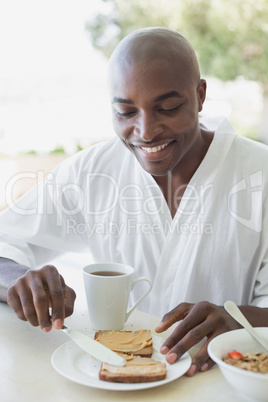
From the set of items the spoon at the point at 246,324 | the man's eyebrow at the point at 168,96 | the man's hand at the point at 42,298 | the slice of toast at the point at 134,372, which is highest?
the man's eyebrow at the point at 168,96

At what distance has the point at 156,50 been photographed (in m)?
1.34

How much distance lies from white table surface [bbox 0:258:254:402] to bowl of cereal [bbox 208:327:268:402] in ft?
0.22

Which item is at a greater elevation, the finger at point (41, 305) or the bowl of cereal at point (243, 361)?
the finger at point (41, 305)

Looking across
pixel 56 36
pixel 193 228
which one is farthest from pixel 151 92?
pixel 56 36

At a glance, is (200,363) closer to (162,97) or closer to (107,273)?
(107,273)

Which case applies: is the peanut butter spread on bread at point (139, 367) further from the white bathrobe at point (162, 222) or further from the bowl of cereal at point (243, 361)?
the white bathrobe at point (162, 222)

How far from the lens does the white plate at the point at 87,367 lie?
902mm

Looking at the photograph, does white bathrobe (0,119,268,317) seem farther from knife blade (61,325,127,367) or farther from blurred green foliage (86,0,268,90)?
blurred green foliage (86,0,268,90)

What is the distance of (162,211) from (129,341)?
0.59 metres

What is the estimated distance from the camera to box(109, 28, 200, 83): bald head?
52.6 inches

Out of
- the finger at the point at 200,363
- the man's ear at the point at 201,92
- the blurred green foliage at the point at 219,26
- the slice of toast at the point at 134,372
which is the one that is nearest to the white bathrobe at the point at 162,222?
the man's ear at the point at 201,92

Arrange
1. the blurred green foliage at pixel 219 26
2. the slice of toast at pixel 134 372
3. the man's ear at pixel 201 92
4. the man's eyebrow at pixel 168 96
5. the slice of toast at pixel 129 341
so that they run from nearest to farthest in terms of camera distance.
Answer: the slice of toast at pixel 134 372 → the slice of toast at pixel 129 341 → the man's eyebrow at pixel 168 96 → the man's ear at pixel 201 92 → the blurred green foliage at pixel 219 26

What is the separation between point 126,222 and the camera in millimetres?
1673

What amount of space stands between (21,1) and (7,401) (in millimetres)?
9344
